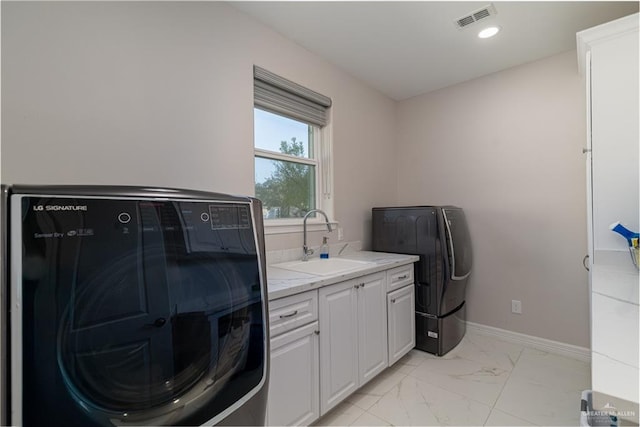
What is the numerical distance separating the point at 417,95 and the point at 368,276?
236 centimetres

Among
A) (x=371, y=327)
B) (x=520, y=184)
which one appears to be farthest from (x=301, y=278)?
(x=520, y=184)

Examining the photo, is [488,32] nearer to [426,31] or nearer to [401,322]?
[426,31]

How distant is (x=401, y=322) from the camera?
7.54 ft

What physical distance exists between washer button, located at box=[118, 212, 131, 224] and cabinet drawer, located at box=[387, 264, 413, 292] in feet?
5.89

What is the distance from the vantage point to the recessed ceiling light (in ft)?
7.21

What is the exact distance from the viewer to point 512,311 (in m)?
2.73

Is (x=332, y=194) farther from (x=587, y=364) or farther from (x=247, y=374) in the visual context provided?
(x=587, y=364)

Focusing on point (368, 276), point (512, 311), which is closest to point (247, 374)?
point (368, 276)

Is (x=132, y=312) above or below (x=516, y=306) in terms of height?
above

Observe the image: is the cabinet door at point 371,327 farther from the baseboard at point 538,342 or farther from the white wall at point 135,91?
the baseboard at point 538,342

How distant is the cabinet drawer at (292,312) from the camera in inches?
54.5

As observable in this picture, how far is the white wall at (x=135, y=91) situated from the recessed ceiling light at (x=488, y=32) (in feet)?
4.52

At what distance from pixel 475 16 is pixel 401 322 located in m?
2.29

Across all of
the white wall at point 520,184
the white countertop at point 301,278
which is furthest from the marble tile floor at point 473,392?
the white countertop at point 301,278
